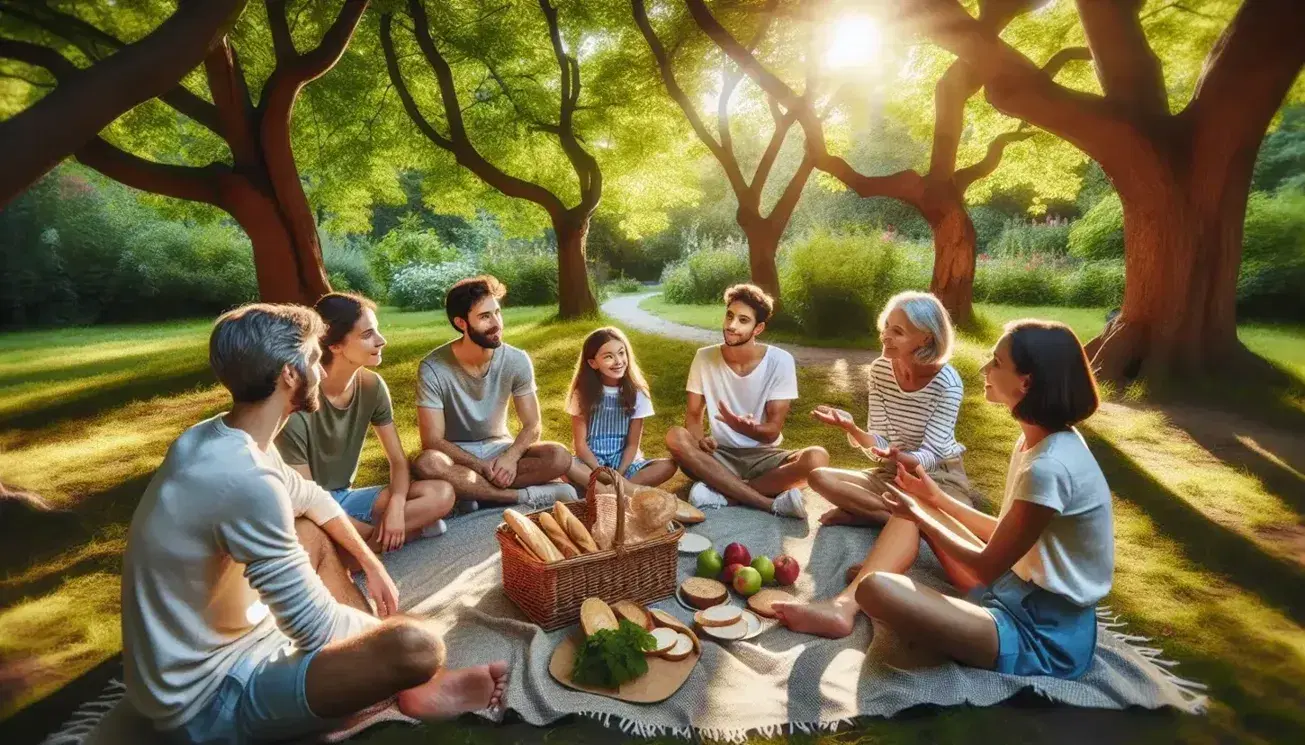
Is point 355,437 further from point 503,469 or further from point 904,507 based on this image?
point 904,507

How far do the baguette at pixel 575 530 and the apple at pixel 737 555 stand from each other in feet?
2.47

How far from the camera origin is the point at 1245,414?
6.14 meters

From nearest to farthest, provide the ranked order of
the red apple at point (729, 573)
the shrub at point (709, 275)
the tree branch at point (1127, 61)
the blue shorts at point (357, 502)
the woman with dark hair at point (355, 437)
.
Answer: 1. the red apple at point (729, 573)
2. the woman with dark hair at point (355, 437)
3. the blue shorts at point (357, 502)
4. the tree branch at point (1127, 61)
5. the shrub at point (709, 275)

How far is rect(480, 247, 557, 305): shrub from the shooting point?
14578 mm

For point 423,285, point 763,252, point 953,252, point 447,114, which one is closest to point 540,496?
point 763,252

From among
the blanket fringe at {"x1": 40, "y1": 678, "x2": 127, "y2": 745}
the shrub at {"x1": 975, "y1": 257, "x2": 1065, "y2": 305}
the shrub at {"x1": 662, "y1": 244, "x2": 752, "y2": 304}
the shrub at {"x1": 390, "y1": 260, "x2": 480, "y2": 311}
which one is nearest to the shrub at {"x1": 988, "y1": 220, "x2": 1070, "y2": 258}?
the shrub at {"x1": 975, "y1": 257, "x2": 1065, "y2": 305}

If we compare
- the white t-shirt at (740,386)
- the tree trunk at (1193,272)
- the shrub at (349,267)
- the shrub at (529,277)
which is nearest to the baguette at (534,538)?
the white t-shirt at (740,386)

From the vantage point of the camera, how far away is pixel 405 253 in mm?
16078

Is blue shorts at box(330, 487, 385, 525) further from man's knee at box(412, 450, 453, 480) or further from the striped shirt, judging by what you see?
the striped shirt

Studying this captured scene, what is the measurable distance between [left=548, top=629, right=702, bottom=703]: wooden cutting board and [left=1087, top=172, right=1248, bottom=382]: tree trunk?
628 cm

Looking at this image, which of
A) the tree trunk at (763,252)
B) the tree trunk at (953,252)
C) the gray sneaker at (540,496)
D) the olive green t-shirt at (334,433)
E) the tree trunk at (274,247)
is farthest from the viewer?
the tree trunk at (763,252)

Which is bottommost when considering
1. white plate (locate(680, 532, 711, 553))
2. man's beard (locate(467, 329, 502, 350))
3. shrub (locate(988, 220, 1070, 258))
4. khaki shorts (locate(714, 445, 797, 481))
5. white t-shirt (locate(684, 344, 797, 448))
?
white plate (locate(680, 532, 711, 553))

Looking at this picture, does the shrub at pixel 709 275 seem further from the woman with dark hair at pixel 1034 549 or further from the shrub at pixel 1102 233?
the woman with dark hair at pixel 1034 549

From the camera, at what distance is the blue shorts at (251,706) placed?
76.4 inches
